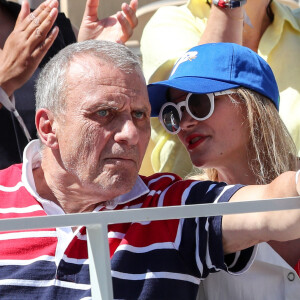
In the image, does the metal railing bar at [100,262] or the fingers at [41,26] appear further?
the fingers at [41,26]

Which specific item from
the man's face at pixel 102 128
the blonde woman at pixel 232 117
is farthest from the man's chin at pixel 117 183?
the blonde woman at pixel 232 117

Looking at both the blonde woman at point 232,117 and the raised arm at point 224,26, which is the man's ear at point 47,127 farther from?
the raised arm at point 224,26

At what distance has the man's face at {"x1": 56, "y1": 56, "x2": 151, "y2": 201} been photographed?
1900 millimetres

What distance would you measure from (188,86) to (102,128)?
1.22 feet

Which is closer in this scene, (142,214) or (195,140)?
(142,214)

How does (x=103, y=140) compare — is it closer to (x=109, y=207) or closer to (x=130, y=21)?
(x=109, y=207)

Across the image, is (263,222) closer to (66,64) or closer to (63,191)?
(63,191)

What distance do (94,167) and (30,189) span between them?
0.20 metres

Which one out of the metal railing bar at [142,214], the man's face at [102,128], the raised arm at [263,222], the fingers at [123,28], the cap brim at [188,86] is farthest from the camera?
the fingers at [123,28]

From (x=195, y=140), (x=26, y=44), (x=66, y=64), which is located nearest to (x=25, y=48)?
(x=26, y=44)

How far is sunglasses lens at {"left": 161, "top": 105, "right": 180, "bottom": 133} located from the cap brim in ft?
0.14

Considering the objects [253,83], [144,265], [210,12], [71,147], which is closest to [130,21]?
[210,12]

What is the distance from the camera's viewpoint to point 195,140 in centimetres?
222

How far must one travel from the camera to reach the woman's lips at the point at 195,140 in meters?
2.20
